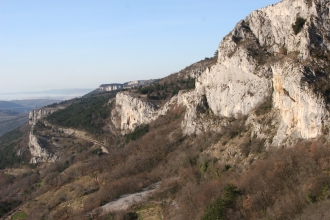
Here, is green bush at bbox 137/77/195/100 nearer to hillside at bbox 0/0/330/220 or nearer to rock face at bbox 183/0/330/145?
hillside at bbox 0/0/330/220

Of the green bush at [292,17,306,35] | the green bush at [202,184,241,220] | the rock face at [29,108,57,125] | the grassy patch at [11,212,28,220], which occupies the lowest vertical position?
the grassy patch at [11,212,28,220]

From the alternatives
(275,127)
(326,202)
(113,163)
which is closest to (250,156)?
(275,127)

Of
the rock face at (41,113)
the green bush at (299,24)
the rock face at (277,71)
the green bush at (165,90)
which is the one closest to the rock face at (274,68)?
the rock face at (277,71)

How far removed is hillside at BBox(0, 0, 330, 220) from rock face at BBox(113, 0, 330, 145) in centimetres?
15

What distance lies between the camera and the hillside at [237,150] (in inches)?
1276

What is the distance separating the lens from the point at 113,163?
266 ft

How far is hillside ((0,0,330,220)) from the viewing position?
106 feet

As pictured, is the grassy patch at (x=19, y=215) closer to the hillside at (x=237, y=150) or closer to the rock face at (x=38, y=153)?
the hillside at (x=237, y=150)

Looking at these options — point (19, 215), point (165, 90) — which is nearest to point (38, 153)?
point (165, 90)

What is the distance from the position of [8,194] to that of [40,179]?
9.20 metres

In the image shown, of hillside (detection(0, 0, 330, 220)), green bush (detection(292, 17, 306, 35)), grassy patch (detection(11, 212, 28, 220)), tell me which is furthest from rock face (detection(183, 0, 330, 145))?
grassy patch (detection(11, 212, 28, 220))

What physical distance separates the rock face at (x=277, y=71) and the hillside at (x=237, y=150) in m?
0.15

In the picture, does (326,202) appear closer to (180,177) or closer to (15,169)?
(180,177)

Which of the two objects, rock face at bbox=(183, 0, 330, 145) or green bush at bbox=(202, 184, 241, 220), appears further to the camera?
rock face at bbox=(183, 0, 330, 145)
